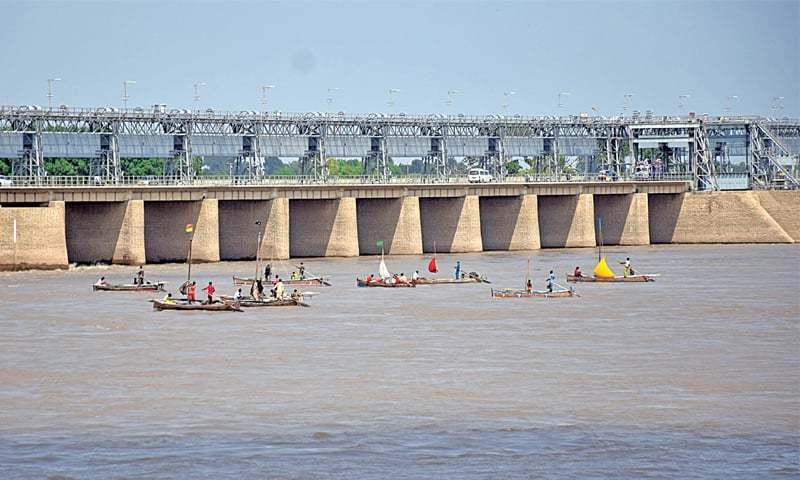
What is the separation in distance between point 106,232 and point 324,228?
19402mm

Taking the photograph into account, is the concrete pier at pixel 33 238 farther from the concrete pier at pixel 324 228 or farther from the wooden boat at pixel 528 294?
the wooden boat at pixel 528 294

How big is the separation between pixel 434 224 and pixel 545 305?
164 feet

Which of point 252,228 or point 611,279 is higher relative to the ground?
point 252,228

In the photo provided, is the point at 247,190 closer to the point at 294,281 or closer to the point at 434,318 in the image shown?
the point at 294,281

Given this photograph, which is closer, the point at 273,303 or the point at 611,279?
the point at 273,303

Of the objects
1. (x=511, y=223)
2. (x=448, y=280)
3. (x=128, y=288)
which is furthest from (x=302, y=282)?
(x=511, y=223)

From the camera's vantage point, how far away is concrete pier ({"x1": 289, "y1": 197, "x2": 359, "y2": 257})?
111 m

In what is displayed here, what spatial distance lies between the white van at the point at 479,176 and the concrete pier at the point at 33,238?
45.5m

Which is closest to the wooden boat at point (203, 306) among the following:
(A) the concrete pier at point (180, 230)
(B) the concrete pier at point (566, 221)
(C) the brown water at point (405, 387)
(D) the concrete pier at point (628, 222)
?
(C) the brown water at point (405, 387)

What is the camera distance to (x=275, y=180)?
122m

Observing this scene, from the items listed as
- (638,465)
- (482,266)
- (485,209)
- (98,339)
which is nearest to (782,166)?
(485,209)

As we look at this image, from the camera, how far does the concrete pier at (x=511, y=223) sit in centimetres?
12288

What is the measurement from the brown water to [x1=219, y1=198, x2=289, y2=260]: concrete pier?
2969 centimetres

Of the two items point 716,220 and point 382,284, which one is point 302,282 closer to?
point 382,284
